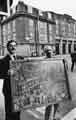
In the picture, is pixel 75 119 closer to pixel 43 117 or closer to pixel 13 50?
pixel 43 117

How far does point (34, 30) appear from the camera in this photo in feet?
5.33

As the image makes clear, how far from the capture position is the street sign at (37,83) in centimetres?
78

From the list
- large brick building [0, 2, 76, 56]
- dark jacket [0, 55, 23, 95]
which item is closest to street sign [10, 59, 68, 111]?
dark jacket [0, 55, 23, 95]

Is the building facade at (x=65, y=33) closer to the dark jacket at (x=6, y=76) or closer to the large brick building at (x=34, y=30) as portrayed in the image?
the large brick building at (x=34, y=30)

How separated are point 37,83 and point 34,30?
37.0 inches

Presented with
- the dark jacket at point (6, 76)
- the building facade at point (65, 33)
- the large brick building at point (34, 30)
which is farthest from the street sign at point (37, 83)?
the building facade at point (65, 33)

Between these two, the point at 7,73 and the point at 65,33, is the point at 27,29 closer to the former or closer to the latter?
the point at 65,33

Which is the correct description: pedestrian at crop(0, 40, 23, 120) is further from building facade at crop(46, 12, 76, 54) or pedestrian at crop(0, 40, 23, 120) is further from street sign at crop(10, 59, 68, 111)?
building facade at crop(46, 12, 76, 54)

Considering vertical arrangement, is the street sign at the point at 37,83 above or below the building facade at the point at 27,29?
below

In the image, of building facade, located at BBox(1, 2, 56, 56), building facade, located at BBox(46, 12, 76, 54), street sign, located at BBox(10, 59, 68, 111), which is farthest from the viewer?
building facade, located at BBox(46, 12, 76, 54)

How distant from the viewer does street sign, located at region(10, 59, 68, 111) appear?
78cm

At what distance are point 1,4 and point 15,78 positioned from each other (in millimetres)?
1172

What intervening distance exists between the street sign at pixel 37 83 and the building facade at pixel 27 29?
66cm

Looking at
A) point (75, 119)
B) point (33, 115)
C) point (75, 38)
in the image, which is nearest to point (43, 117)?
point (33, 115)
